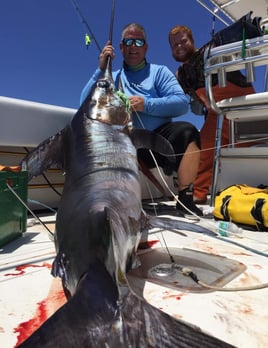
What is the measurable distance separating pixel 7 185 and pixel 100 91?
884 mm

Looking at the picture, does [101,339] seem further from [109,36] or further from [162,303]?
[109,36]

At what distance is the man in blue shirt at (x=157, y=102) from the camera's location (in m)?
3.16

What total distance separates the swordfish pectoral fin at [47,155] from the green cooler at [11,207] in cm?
12

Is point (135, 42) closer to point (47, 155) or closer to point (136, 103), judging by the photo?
point (136, 103)

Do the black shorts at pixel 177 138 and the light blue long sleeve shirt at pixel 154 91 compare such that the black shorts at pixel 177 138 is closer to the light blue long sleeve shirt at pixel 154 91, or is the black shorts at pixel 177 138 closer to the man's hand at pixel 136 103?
the light blue long sleeve shirt at pixel 154 91

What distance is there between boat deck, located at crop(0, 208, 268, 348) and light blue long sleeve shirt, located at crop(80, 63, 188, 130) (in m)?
1.43

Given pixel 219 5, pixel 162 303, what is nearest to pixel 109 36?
pixel 162 303

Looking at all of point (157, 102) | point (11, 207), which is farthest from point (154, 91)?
point (11, 207)

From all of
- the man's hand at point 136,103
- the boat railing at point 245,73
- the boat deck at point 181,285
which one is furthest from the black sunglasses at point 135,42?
the boat deck at point 181,285

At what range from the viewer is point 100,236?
3.28 feet

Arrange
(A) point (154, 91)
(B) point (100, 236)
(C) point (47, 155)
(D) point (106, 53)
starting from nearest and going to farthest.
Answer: (B) point (100, 236) < (C) point (47, 155) < (D) point (106, 53) < (A) point (154, 91)

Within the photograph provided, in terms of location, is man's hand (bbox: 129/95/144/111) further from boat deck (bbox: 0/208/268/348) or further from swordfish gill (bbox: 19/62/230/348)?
boat deck (bbox: 0/208/268/348)

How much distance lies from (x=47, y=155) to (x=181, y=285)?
1121mm

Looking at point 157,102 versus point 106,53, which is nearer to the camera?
point 106,53
